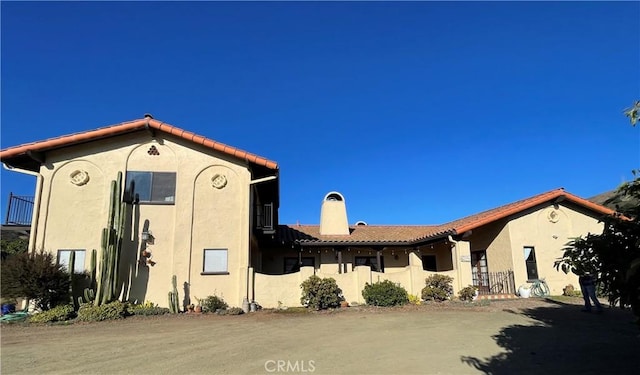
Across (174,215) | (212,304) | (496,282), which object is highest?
(174,215)

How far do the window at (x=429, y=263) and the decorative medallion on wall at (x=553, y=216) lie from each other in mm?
6263

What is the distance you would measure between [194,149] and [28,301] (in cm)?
728

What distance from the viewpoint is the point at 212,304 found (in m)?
13.7

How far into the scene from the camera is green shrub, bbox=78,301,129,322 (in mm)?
11891

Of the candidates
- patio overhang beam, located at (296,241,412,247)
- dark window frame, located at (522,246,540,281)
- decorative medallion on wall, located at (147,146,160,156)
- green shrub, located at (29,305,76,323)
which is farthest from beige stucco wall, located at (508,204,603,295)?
green shrub, located at (29,305,76,323)

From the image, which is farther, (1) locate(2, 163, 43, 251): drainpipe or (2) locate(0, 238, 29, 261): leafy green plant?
(2) locate(0, 238, 29, 261): leafy green plant

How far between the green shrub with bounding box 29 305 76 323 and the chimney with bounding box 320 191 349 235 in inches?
498

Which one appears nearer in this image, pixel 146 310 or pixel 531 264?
pixel 146 310

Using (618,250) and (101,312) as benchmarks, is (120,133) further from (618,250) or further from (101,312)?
(618,250)

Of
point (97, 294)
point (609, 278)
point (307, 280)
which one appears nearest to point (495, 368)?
point (609, 278)

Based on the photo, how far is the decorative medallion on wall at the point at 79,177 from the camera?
1447 cm

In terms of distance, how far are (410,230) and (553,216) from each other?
24.9 ft

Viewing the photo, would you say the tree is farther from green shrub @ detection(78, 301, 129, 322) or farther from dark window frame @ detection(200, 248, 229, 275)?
green shrub @ detection(78, 301, 129, 322)
